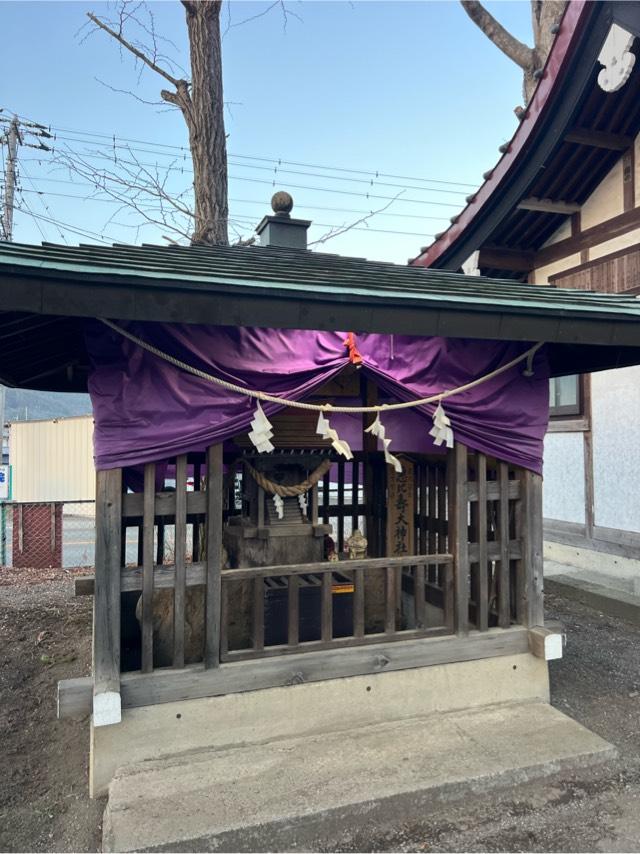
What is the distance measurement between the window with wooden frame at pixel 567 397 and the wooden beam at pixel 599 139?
2.93 meters

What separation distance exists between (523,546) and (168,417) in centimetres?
282

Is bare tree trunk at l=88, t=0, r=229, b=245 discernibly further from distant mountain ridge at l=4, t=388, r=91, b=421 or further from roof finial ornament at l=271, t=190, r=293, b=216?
distant mountain ridge at l=4, t=388, r=91, b=421

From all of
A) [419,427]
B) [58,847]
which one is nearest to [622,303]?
[419,427]

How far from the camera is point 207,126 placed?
9.03 meters

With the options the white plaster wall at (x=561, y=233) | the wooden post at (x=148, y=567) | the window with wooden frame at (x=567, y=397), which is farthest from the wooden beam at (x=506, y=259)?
the wooden post at (x=148, y=567)

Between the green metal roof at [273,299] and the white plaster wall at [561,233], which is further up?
the white plaster wall at [561,233]

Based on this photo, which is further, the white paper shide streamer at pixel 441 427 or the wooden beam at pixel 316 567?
the white paper shide streamer at pixel 441 427

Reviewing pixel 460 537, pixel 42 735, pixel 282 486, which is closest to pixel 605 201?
pixel 460 537

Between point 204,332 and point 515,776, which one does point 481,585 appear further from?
point 204,332

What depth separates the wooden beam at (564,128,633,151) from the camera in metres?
6.74

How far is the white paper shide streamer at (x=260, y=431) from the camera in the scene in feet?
11.5

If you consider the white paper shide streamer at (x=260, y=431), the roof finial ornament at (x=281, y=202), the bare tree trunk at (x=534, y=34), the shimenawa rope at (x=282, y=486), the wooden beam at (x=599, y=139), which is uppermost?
the bare tree trunk at (x=534, y=34)

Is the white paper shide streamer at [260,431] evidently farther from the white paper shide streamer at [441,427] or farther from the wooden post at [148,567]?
the white paper shide streamer at [441,427]

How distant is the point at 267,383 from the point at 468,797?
105 inches
